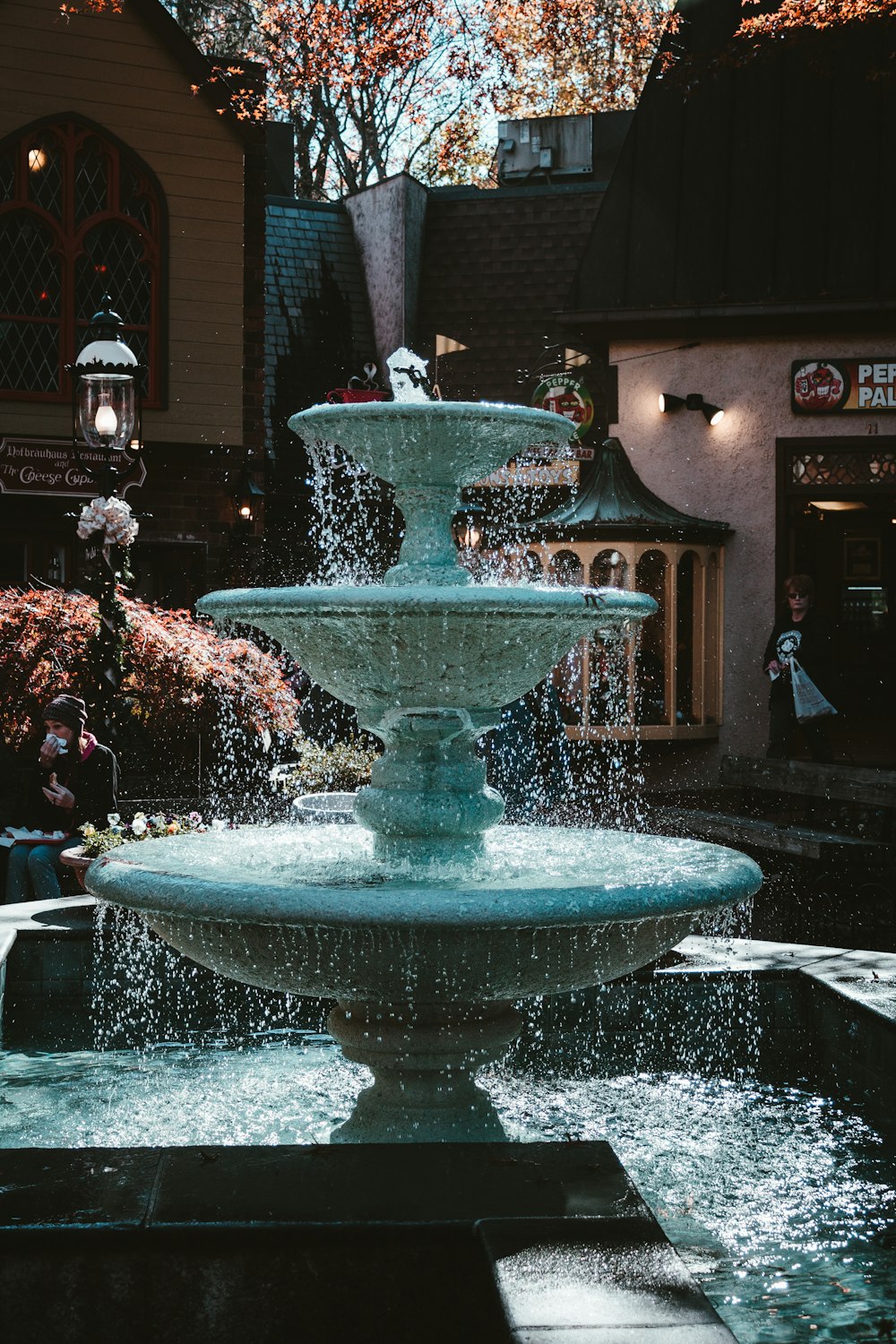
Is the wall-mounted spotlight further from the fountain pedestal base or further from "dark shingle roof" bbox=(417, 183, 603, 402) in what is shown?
the fountain pedestal base

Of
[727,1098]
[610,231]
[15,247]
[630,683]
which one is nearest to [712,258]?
[610,231]

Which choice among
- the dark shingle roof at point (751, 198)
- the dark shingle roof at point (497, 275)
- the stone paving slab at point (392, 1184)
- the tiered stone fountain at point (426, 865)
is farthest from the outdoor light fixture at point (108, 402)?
the dark shingle roof at point (497, 275)

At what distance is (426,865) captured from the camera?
16.8 ft

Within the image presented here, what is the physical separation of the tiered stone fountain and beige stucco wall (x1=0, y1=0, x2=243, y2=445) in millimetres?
13364

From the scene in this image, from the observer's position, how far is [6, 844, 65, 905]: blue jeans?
29.2ft

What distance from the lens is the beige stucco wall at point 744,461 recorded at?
1634 centimetres

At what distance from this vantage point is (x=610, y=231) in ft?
55.4

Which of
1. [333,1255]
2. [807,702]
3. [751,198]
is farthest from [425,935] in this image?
[751,198]

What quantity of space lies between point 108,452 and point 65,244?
30.0 ft

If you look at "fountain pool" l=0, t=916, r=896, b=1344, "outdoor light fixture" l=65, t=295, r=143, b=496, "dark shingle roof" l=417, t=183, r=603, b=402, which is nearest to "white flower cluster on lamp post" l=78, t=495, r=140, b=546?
"outdoor light fixture" l=65, t=295, r=143, b=496

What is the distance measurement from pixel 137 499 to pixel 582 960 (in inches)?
580

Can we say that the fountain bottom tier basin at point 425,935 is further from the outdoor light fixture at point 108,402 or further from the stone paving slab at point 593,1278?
the outdoor light fixture at point 108,402

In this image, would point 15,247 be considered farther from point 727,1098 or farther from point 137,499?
point 727,1098

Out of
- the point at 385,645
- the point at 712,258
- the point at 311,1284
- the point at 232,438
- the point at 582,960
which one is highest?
the point at 712,258
